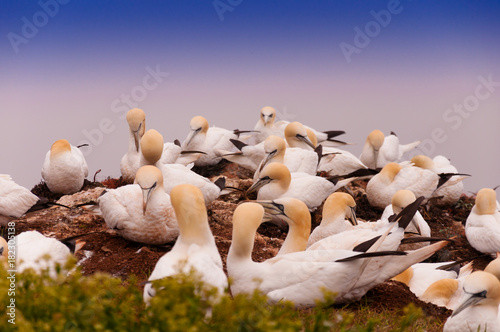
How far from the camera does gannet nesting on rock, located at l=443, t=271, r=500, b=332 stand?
5098 millimetres

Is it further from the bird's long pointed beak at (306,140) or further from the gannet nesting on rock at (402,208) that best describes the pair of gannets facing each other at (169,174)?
the bird's long pointed beak at (306,140)

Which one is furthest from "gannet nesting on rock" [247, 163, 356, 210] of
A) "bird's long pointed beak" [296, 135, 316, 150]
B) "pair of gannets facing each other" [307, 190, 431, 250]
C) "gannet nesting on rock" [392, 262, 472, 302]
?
"bird's long pointed beak" [296, 135, 316, 150]

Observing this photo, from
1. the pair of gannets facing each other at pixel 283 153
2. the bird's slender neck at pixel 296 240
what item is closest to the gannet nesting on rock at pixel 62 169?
the pair of gannets facing each other at pixel 283 153

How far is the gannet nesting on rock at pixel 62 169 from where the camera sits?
871 cm

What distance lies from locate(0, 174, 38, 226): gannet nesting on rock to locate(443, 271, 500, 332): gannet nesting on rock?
15.4ft

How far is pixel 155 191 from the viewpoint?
6.14 m

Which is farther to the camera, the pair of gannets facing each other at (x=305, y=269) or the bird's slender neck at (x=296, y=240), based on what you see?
the bird's slender neck at (x=296, y=240)

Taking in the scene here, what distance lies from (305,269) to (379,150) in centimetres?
717

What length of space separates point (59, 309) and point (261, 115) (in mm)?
8901

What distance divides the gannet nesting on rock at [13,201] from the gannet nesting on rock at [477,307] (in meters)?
4.69

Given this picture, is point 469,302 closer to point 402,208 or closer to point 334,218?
point 334,218

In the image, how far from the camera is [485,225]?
834 centimetres

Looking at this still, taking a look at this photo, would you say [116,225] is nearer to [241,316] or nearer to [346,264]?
[346,264]

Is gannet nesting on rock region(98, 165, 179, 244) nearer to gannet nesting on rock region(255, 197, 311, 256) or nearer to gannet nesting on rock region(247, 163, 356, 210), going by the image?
gannet nesting on rock region(255, 197, 311, 256)
